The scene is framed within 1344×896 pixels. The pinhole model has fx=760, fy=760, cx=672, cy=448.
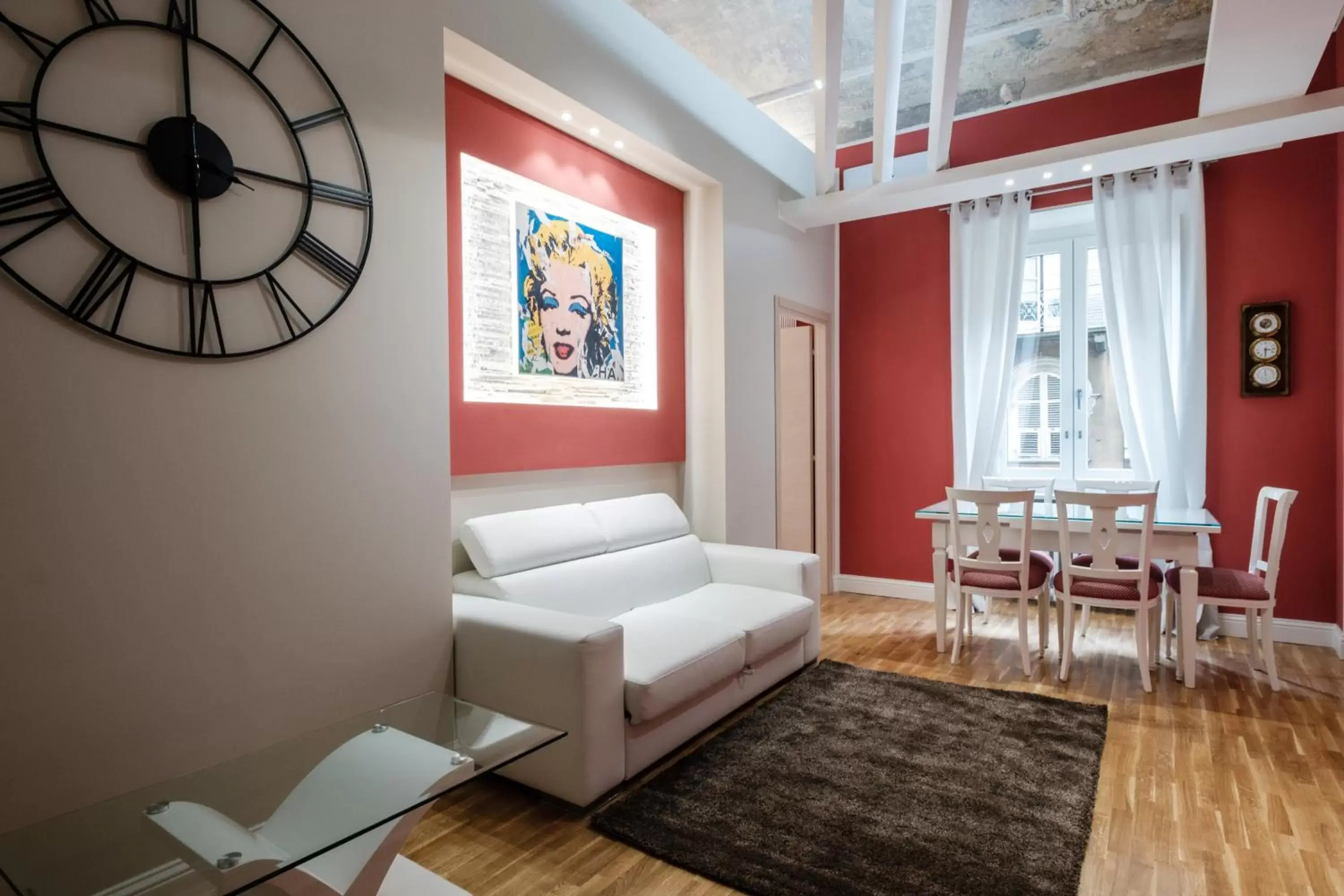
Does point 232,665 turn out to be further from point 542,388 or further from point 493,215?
point 493,215

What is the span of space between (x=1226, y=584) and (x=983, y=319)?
2254 mm

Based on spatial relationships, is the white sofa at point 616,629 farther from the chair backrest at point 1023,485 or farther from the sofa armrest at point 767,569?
the chair backrest at point 1023,485

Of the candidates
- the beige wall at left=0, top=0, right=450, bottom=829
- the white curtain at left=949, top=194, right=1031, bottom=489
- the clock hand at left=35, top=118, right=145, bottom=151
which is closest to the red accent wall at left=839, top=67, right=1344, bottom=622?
the white curtain at left=949, top=194, right=1031, bottom=489

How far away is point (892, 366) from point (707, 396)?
1.93 m

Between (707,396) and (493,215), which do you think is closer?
(493,215)

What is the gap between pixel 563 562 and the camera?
324cm

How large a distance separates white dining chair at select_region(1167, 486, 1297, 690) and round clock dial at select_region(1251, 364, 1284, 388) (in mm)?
946

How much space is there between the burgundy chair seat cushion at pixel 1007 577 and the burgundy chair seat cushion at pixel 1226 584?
56 cm

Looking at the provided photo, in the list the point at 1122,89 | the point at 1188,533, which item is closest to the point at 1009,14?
the point at 1122,89

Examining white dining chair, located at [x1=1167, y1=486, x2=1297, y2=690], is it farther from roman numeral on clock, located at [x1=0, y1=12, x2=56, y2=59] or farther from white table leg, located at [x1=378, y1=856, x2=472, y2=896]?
roman numeral on clock, located at [x1=0, y1=12, x2=56, y2=59]

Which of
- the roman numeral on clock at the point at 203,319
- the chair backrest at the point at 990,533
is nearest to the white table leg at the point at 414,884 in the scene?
→ the roman numeral on clock at the point at 203,319

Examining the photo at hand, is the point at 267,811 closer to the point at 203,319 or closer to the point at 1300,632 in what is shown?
the point at 203,319

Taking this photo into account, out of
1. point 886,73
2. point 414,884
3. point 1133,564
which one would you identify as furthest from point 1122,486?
point 414,884

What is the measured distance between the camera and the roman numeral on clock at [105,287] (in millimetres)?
1778
